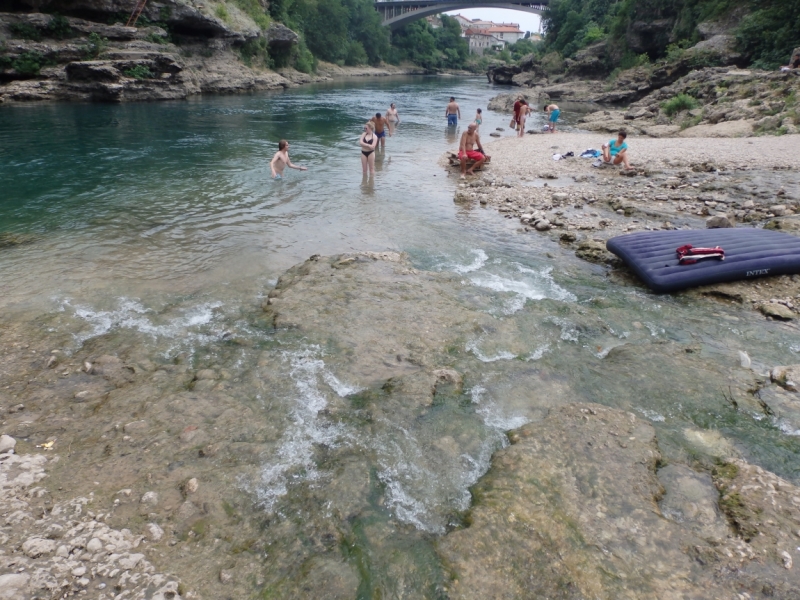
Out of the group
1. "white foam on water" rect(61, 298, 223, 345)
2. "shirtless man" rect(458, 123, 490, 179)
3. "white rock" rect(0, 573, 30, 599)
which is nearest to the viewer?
"white rock" rect(0, 573, 30, 599)

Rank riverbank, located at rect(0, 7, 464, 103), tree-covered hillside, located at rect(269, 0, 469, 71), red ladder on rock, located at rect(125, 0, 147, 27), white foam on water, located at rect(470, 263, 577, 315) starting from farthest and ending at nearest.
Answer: tree-covered hillside, located at rect(269, 0, 469, 71), red ladder on rock, located at rect(125, 0, 147, 27), riverbank, located at rect(0, 7, 464, 103), white foam on water, located at rect(470, 263, 577, 315)

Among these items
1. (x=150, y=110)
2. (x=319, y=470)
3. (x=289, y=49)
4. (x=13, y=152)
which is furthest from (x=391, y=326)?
(x=289, y=49)

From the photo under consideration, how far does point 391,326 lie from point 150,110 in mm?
28947

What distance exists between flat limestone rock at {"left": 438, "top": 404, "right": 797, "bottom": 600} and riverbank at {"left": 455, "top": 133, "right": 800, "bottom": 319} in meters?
4.45

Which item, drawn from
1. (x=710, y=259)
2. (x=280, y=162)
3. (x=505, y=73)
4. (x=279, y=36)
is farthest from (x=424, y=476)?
(x=505, y=73)

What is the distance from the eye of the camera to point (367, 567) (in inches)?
125

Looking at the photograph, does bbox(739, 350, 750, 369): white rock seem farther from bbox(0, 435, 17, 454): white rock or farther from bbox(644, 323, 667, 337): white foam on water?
bbox(0, 435, 17, 454): white rock

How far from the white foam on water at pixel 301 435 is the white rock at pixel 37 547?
1.30 m

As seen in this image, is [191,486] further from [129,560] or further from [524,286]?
[524,286]

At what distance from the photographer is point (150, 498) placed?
3.54 meters

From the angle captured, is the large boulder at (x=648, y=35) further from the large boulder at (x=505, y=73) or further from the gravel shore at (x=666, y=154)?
the gravel shore at (x=666, y=154)

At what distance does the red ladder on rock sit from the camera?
34.4 m

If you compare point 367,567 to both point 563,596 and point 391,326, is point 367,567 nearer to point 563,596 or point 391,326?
point 563,596

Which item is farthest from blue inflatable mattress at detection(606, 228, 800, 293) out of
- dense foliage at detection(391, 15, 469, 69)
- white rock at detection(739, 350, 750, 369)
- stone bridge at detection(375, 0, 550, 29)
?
dense foliage at detection(391, 15, 469, 69)
